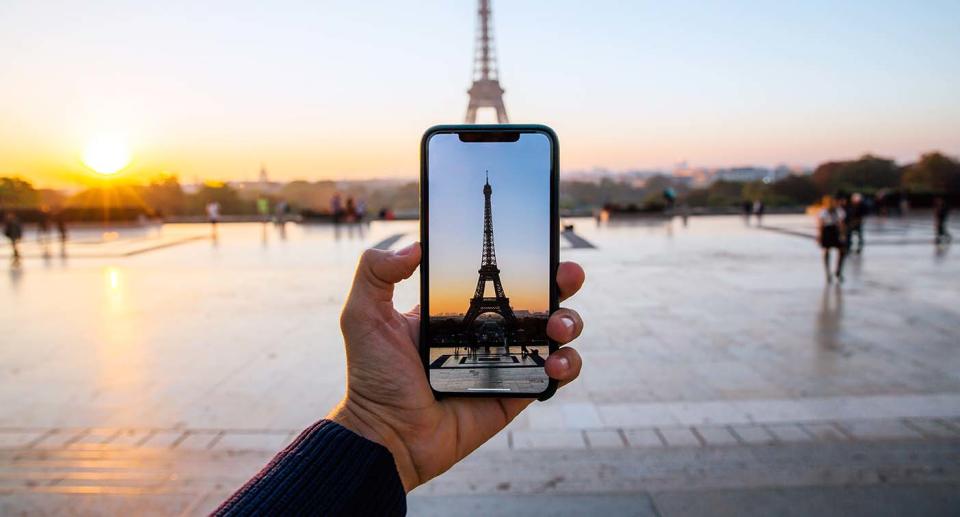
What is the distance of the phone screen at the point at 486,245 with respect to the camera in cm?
235

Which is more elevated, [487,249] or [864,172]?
[864,172]

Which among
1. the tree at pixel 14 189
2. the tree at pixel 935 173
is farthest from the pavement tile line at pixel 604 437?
the tree at pixel 935 173

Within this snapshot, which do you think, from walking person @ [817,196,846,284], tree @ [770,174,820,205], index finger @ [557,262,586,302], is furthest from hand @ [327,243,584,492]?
tree @ [770,174,820,205]

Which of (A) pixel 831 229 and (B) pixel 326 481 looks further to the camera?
(A) pixel 831 229

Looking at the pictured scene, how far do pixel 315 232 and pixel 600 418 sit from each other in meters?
22.9

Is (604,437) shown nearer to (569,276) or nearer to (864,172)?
(569,276)

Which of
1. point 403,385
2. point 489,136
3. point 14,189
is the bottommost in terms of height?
point 403,385

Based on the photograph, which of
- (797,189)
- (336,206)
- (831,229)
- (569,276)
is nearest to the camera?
(569,276)

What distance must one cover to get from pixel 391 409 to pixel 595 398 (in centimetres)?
466

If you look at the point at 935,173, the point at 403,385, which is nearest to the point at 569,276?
the point at 403,385

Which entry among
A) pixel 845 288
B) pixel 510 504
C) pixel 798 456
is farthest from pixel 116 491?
pixel 845 288

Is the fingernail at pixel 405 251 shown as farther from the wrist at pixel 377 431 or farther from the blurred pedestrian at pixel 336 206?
the blurred pedestrian at pixel 336 206

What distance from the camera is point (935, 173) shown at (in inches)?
1989

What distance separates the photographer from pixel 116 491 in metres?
4.85
